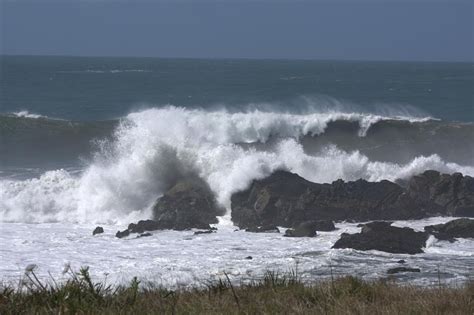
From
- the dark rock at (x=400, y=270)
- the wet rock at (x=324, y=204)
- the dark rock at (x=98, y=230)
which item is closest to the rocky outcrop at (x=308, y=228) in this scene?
the wet rock at (x=324, y=204)

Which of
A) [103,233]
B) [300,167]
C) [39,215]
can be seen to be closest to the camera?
[103,233]

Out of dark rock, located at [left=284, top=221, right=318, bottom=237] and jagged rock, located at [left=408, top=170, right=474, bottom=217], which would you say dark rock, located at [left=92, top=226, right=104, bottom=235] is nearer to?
dark rock, located at [left=284, top=221, right=318, bottom=237]

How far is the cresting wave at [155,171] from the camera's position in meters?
21.9

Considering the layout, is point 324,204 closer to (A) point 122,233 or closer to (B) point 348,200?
(B) point 348,200

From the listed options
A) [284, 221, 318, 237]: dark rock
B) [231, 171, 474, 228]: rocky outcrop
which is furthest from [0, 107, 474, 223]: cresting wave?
[284, 221, 318, 237]: dark rock

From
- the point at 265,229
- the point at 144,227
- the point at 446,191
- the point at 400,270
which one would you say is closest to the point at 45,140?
the point at 144,227

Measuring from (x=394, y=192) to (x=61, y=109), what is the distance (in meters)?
32.6

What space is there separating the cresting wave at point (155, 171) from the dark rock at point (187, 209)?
0.96 m

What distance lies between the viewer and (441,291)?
7.32 m

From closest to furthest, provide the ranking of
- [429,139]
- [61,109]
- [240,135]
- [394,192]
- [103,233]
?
[103,233], [394,192], [240,135], [429,139], [61,109]

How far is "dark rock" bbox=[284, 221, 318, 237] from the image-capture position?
674 inches

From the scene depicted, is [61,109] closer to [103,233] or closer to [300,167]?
[300,167]

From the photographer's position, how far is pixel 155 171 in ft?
77.9

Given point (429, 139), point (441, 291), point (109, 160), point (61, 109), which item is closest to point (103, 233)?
point (109, 160)
